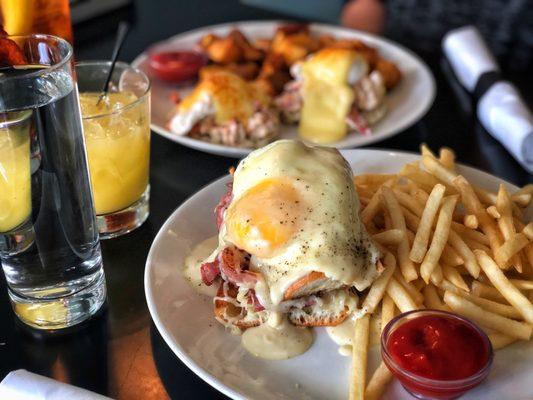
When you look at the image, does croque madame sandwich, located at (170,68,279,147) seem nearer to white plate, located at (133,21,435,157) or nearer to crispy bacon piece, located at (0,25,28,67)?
white plate, located at (133,21,435,157)

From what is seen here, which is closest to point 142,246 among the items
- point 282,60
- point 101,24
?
point 282,60

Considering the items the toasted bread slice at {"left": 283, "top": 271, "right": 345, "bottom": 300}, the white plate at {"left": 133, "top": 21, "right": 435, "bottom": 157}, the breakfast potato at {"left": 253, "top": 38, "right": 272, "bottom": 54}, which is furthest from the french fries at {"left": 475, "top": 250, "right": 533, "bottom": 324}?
the breakfast potato at {"left": 253, "top": 38, "right": 272, "bottom": 54}

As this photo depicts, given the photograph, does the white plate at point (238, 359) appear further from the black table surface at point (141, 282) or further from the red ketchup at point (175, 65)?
the red ketchup at point (175, 65)

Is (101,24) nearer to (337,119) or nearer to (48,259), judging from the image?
(337,119)

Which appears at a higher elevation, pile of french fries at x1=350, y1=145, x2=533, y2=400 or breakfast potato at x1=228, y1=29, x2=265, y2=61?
pile of french fries at x1=350, y1=145, x2=533, y2=400

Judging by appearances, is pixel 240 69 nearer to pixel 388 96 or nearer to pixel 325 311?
pixel 388 96

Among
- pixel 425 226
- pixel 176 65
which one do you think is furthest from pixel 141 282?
pixel 176 65

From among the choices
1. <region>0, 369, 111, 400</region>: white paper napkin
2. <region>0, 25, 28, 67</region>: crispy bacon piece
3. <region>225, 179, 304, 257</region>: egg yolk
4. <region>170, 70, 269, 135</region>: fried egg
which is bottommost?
<region>170, 70, 269, 135</region>: fried egg
